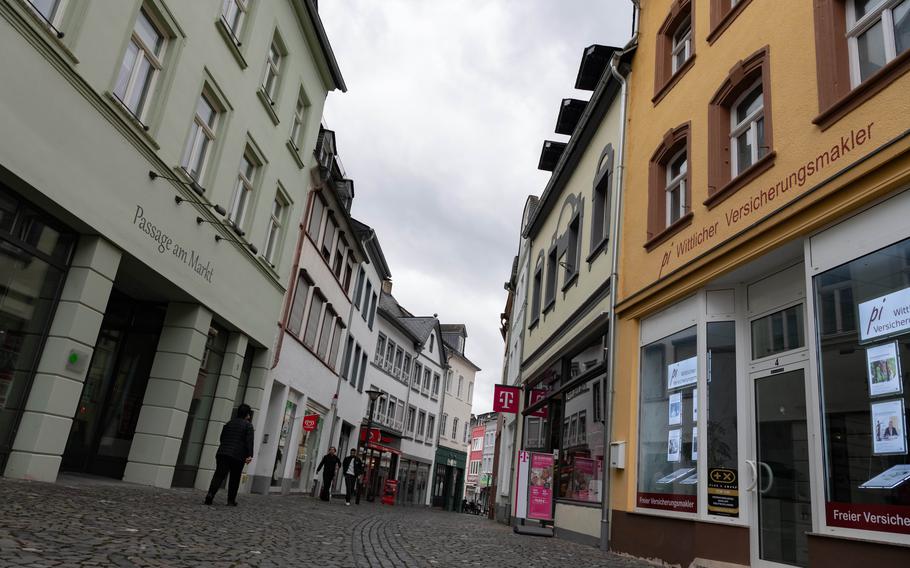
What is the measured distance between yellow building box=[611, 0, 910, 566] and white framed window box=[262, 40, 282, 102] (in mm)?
9088

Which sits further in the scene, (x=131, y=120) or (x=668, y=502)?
(x=131, y=120)

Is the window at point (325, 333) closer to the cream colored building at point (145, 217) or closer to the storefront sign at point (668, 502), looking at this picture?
the cream colored building at point (145, 217)

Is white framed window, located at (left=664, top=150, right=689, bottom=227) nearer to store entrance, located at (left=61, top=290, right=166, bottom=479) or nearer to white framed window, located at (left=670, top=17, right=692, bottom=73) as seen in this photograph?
white framed window, located at (left=670, top=17, right=692, bottom=73)

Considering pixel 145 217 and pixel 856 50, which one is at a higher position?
pixel 856 50

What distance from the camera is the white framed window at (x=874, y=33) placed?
265 inches

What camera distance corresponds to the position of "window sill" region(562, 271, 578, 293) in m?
16.0

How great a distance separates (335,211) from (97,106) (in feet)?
47.1

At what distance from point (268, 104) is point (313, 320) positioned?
906cm

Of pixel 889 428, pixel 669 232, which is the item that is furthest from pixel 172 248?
pixel 889 428

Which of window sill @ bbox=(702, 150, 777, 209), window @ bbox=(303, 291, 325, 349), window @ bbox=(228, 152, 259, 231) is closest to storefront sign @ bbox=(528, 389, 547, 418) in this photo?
window @ bbox=(303, 291, 325, 349)

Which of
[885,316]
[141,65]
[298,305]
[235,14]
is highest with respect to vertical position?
[235,14]

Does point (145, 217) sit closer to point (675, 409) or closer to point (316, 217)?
point (675, 409)

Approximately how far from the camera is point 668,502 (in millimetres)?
9445

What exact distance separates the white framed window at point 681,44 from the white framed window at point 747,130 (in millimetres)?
2368
